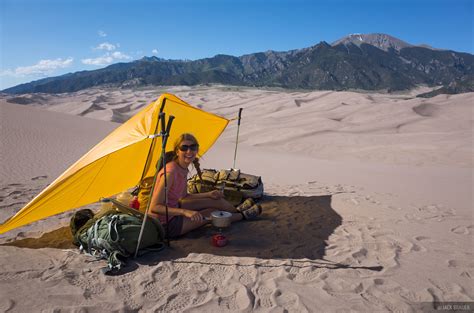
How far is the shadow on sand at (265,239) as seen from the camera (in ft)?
12.4

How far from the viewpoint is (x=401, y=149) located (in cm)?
1221

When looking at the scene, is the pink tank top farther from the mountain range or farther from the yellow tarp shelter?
the mountain range

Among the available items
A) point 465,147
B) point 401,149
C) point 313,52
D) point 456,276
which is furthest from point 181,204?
point 313,52

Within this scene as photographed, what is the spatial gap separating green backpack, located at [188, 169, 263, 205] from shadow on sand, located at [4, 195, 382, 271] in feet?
1.88

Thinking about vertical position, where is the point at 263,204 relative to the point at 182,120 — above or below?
below

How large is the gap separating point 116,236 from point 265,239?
1.83 m

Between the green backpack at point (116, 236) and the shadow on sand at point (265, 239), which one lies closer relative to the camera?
the green backpack at point (116, 236)

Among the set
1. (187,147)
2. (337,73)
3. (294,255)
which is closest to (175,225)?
(187,147)

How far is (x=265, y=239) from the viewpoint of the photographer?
13.9ft

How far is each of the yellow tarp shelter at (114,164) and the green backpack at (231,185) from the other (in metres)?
0.83

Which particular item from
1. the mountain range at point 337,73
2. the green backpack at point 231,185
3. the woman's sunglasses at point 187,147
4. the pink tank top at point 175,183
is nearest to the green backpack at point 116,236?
the pink tank top at point 175,183

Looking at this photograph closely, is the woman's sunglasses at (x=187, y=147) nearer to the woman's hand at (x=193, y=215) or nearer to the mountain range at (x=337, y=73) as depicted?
the woman's hand at (x=193, y=215)

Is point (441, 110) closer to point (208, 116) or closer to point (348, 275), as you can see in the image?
point (208, 116)

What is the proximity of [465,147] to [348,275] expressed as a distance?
10917 mm
